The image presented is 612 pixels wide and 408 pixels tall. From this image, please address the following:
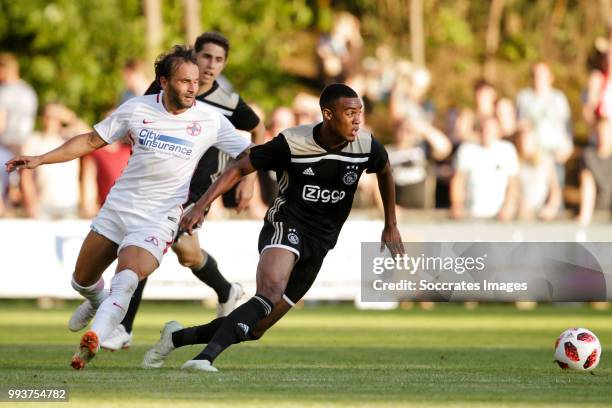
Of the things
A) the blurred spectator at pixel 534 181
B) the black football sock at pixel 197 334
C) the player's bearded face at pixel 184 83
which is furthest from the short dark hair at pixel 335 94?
the blurred spectator at pixel 534 181

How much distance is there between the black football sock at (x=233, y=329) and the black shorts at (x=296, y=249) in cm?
56

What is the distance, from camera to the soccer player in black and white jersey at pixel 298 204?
10.3m

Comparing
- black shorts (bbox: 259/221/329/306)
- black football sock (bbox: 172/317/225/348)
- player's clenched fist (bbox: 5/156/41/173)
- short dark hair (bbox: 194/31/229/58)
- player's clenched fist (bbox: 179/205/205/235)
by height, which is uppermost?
short dark hair (bbox: 194/31/229/58)

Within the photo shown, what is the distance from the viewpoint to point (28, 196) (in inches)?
795

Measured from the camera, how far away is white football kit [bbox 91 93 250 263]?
36.2 feet

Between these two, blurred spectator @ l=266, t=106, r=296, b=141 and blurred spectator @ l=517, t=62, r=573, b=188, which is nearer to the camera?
blurred spectator @ l=266, t=106, r=296, b=141

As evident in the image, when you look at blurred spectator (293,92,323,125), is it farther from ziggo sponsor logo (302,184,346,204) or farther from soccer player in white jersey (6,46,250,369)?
ziggo sponsor logo (302,184,346,204)

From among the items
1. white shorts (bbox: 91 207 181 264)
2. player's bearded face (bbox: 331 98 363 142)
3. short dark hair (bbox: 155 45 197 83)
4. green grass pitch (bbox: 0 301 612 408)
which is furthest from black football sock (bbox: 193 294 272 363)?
short dark hair (bbox: 155 45 197 83)

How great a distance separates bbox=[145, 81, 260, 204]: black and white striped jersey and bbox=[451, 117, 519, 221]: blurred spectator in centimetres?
814

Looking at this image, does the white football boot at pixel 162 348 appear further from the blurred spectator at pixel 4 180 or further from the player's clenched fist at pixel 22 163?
the blurred spectator at pixel 4 180

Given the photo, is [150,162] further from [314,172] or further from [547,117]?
[547,117]

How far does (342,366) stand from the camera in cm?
1110

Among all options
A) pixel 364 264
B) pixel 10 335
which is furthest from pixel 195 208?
pixel 364 264

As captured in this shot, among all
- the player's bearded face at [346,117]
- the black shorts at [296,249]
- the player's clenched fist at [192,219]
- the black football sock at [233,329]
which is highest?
the player's bearded face at [346,117]
